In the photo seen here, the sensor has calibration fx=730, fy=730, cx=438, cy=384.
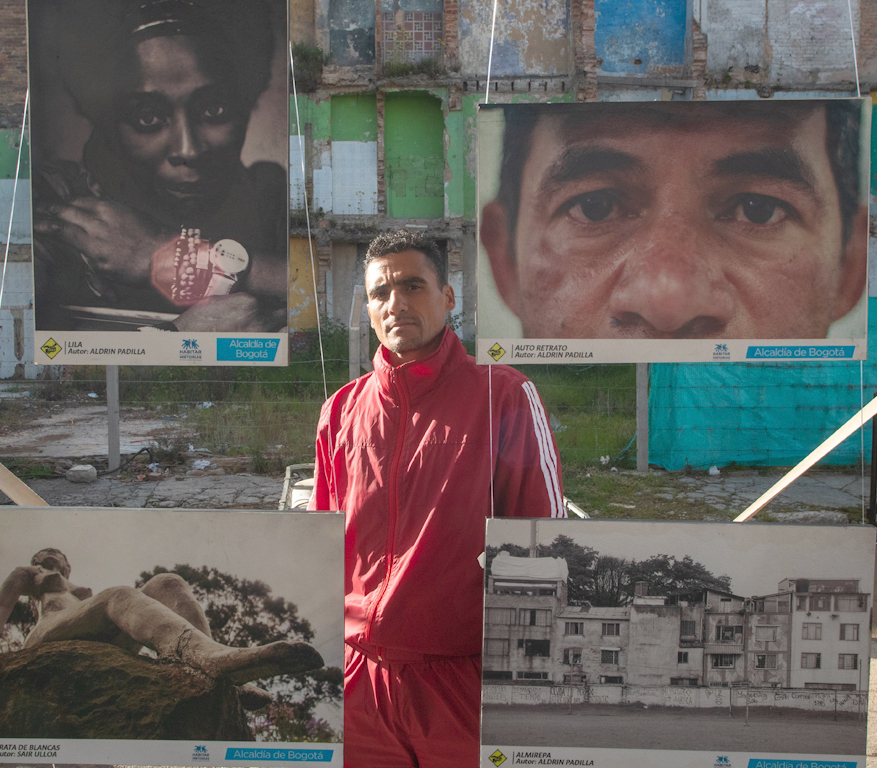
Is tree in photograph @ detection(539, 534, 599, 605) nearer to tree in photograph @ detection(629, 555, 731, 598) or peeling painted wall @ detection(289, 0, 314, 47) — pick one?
tree in photograph @ detection(629, 555, 731, 598)

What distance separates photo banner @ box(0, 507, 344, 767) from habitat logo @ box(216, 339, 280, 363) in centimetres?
34

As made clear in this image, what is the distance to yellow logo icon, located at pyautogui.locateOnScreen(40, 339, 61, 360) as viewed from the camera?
150cm

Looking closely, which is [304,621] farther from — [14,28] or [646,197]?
[14,28]

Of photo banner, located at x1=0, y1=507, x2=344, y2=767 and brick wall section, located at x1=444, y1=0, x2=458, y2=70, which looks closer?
photo banner, located at x1=0, y1=507, x2=344, y2=767

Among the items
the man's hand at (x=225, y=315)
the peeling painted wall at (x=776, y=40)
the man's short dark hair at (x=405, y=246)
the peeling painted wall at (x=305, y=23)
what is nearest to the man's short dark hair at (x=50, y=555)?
the man's hand at (x=225, y=315)

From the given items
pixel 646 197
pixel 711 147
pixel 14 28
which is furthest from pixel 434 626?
pixel 14 28

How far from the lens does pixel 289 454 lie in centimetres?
742

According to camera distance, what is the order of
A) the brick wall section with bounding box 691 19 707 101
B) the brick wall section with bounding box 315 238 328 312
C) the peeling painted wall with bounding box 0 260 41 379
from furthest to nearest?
the brick wall section with bounding box 691 19 707 101 < the brick wall section with bounding box 315 238 328 312 < the peeling painted wall with bounding box 0 260 41 379

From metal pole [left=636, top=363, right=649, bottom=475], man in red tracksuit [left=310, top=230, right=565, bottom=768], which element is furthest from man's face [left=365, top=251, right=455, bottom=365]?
metal pole [left=636, top=363, right=649, bottom=475]

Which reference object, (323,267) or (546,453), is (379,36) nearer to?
(323,267)

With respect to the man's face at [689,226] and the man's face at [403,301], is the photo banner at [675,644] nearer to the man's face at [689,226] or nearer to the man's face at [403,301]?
the man's face at [689,226]

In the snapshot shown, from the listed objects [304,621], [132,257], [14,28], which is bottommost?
[304,621]

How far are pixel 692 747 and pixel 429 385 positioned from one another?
96 centimetres

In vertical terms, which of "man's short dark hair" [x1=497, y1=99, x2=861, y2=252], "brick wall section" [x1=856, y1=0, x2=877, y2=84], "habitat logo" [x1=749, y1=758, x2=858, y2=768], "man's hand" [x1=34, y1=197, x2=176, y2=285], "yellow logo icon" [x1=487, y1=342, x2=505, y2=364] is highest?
"brick wall section" [x1=856, y1=0, x2=877, y2=84]
